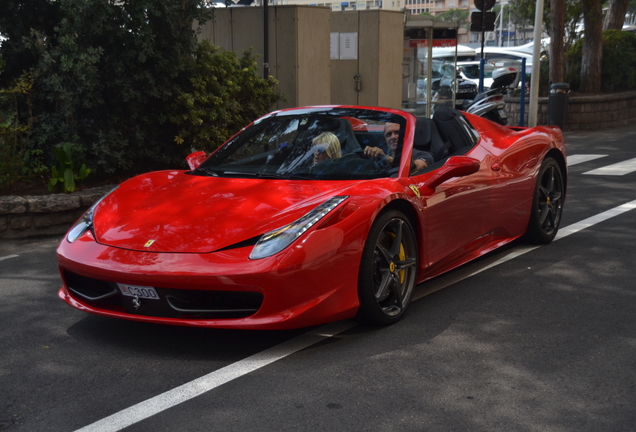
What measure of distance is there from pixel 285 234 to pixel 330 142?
129 centimetres

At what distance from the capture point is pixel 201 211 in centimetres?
459

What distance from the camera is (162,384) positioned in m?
3.90

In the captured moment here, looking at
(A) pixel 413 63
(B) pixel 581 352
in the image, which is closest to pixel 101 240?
(B) pixel 581 352

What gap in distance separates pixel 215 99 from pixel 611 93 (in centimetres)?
1348

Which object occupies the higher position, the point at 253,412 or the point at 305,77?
the point at 305,77

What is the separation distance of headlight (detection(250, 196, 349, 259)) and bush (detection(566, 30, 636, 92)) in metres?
18.0

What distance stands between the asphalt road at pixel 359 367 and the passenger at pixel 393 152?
0.89 meters

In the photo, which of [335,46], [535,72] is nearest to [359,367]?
[335,46]

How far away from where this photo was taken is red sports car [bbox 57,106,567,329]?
415 cm

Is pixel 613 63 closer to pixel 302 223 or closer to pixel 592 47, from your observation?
pixel 592 47

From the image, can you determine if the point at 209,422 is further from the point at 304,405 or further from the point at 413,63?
the point at 413,63

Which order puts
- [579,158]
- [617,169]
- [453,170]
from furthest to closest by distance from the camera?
[579,158] → [617,169] → [453,170]

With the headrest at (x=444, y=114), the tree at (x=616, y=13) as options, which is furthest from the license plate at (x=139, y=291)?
the tree at (x=616, y=13)

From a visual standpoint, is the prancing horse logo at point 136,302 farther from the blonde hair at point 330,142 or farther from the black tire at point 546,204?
the black tire at point 546,204
